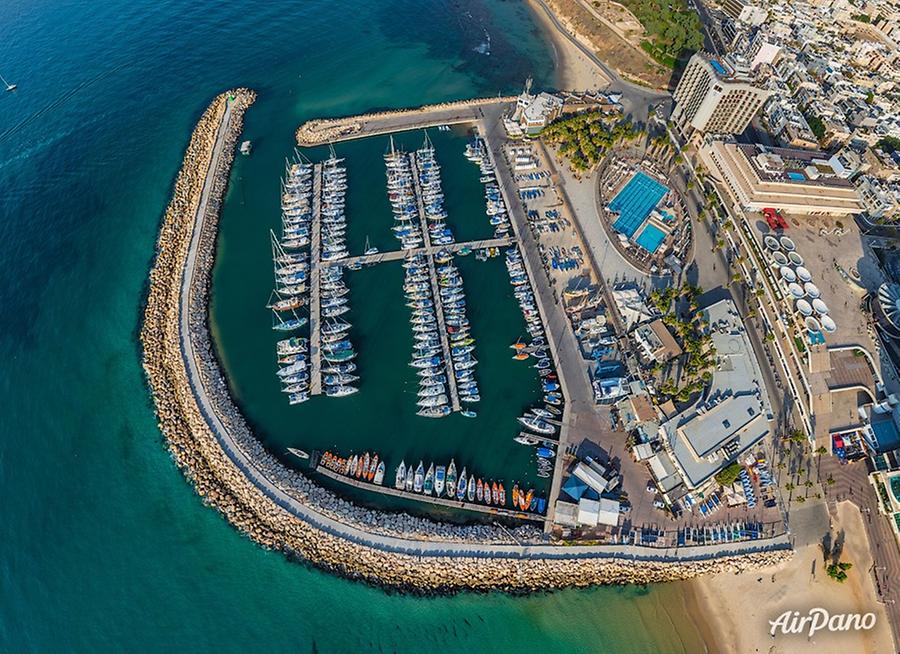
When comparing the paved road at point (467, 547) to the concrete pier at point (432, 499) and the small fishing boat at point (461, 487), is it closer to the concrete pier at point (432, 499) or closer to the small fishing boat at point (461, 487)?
the concrete pier at point (432, 499)

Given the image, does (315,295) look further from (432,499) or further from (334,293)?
(432,499)

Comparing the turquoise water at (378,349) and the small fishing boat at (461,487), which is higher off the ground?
the turquoise water at (378,349)

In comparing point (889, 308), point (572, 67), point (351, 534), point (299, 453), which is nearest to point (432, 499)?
point (351, 534)

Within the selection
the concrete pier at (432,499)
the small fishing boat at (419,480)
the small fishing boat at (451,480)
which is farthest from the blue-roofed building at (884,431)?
the small fishing boat at (419,480)

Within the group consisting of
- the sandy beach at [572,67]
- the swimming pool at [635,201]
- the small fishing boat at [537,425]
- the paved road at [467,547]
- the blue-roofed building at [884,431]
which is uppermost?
the sandy beach at [572,67]

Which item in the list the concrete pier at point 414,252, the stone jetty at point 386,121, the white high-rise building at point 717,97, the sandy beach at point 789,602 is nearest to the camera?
the sandy beach at point 789,602

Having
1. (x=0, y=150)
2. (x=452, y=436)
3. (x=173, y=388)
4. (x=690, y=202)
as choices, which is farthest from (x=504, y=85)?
(x=0, y=150)

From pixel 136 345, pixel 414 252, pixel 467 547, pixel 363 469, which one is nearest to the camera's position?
pixel 467 547
